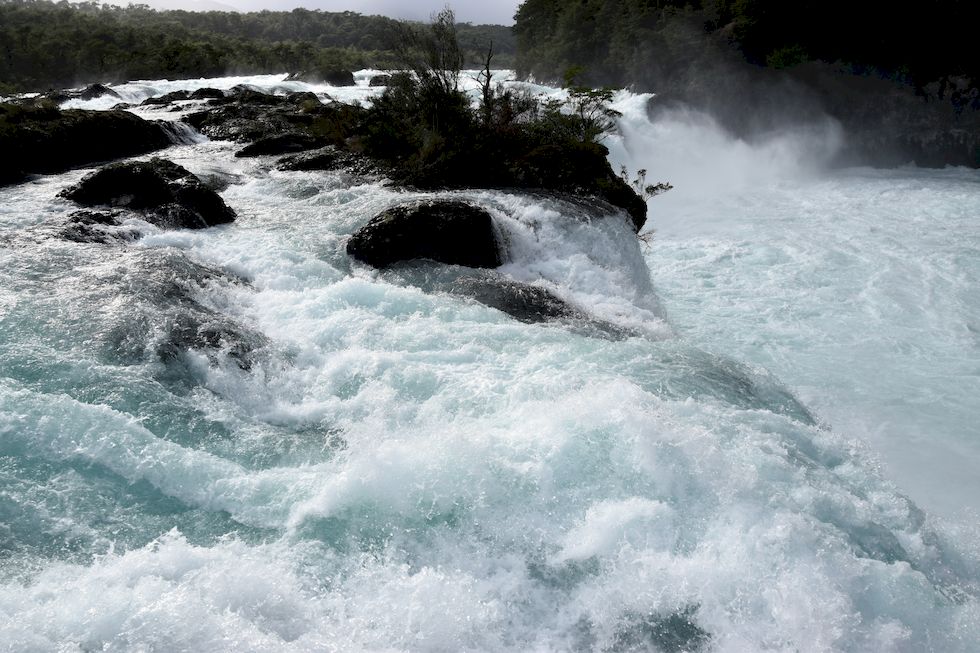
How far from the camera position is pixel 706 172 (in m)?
22.1

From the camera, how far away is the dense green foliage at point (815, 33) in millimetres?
20797

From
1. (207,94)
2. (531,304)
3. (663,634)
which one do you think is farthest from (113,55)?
(663,634)

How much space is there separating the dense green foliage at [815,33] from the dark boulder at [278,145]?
1890 cm

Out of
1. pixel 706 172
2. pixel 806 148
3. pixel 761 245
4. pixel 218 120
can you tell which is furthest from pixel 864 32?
pixel 218 120

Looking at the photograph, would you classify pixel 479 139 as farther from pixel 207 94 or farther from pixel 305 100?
pixel 207 94

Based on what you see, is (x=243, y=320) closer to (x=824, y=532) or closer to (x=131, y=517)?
(x=131, y=517)

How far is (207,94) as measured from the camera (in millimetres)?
22797

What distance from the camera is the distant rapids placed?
304cm

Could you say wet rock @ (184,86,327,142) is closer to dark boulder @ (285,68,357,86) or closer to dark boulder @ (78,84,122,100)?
dark boulder @ (78,84,122,100)

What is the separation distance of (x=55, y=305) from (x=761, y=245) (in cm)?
1264

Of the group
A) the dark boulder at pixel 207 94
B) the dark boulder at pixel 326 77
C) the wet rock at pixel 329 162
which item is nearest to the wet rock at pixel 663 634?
the wet rock at pixel 329 162

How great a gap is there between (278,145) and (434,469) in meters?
11.9

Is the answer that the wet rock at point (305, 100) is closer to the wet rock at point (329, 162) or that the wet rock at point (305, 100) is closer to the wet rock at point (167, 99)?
the wet rock at point (167, 99)

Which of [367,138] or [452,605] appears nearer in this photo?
[452,605]
